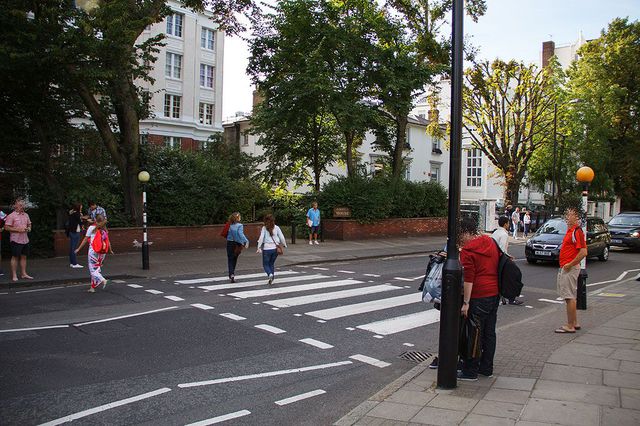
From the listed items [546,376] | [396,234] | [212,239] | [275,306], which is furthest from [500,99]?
[546,376]

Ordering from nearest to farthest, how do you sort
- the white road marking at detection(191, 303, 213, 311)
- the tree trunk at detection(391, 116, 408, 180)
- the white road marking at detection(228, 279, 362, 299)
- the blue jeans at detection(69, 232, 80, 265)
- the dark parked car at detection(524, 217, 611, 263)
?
1. the white road marking at detection(191, 303, 213, 311)
2. the white road marking at detection(228, 279, 362, 299)
3. the blue jeans at detection(69, 232, 80, 265)
4. the dark parked car at detection(524, 217, 611, 263)
5. the tree trunk at detection(391, 116, 408, 180)

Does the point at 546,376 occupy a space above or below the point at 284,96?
below

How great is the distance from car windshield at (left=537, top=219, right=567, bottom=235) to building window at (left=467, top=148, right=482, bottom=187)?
3627 centimetres

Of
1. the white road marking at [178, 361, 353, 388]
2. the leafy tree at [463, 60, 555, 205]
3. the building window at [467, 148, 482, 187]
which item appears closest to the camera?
the white road marking at [178, 361, 353, 388]

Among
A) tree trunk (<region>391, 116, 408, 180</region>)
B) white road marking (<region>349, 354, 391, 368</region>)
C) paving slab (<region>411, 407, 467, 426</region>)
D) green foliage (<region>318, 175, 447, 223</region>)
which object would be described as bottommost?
white road marking (<region>349, 354, 391, 368</region>)

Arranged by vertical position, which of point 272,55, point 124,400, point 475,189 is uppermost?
point 272,55

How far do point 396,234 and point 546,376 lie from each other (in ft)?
75.6

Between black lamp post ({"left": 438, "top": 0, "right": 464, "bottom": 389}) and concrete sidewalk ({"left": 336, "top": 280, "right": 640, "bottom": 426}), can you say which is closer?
concrete sidewalk ({"left": 336, "top": 280, "right": 640, "bottom": 426})

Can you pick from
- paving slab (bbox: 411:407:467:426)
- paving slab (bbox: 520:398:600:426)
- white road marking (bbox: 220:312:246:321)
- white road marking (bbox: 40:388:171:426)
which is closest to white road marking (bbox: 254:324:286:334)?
white road marking (bbox: 220:312:246:321)

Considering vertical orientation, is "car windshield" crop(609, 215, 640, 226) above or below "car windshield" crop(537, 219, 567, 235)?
above

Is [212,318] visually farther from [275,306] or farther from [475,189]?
[475,189]

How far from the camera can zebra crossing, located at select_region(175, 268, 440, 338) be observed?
30.1ft

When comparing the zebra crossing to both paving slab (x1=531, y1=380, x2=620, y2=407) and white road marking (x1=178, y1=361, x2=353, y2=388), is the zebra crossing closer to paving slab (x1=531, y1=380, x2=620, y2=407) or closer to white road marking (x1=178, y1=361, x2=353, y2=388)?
white road marking (x1=178, y1=361, x2=353, y2=388)

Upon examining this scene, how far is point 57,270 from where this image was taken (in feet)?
46.7
